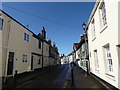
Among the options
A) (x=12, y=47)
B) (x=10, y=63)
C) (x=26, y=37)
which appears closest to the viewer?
(x=10, y=63)

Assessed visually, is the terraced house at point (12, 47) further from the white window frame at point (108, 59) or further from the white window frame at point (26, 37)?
the white window frame at point (108, 59)

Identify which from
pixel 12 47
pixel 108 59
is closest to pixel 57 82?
pixel 108 59

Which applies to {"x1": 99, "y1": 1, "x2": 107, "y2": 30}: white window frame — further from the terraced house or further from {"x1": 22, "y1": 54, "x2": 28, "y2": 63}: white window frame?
{"x1": 22, "y1": 54, "x2": 28, "y2": 63}: white window frame

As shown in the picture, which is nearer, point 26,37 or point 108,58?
point 108,58

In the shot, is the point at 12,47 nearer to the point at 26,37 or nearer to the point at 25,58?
the point at 25,58

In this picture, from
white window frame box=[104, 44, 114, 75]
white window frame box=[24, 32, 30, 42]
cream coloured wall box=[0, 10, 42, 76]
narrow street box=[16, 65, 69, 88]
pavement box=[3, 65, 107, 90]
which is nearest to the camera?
white window frame box=[104, 44, 114, 75]

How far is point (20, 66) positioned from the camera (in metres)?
12.3

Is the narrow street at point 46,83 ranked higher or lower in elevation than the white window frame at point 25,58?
lower

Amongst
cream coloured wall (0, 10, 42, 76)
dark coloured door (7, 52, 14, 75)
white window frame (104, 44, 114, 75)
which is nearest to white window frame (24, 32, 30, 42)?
cream coloured wall (0, 10, 42, 76)

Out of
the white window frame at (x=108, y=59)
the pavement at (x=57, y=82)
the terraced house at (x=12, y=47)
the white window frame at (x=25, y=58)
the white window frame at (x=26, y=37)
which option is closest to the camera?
the white window frame at (x=108, y=59)

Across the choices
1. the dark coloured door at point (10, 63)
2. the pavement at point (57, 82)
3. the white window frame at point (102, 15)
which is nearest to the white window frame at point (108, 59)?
the pavement at point (57, 82)

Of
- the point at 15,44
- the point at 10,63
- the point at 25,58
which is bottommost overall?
the point at 10,63

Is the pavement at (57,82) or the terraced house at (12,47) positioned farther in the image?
the terraced house at (12,47)

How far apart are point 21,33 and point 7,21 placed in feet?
9.26
